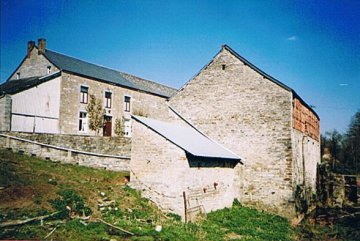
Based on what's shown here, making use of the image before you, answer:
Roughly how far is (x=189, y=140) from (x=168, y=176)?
9.56ft

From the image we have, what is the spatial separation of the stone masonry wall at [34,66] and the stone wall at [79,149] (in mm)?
9021

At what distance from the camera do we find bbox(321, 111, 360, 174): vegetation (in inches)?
1561

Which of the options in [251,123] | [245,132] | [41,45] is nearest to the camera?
[251,123]

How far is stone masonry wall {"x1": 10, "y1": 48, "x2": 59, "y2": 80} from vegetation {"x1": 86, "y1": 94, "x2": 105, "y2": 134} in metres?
4.15

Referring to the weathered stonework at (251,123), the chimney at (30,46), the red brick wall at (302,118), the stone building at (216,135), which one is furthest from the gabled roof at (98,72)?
the red brick wall at (302,118)

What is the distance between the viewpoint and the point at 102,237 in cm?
1041

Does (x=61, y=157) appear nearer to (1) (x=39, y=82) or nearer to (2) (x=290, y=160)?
(1) (x=39, y=82)

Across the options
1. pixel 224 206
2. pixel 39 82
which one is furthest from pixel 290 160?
pixel 39 82

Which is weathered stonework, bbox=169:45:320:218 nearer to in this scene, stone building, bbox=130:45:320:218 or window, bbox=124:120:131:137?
stone building, bbox=130:45:320:218

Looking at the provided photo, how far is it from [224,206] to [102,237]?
29.2 ft

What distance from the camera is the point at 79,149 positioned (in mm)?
21641

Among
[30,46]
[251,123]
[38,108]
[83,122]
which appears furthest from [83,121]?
[251,123]

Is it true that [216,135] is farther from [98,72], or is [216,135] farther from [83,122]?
[98,72]

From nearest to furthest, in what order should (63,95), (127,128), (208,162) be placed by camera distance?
(208,162)
(63,95)
(127,128)
